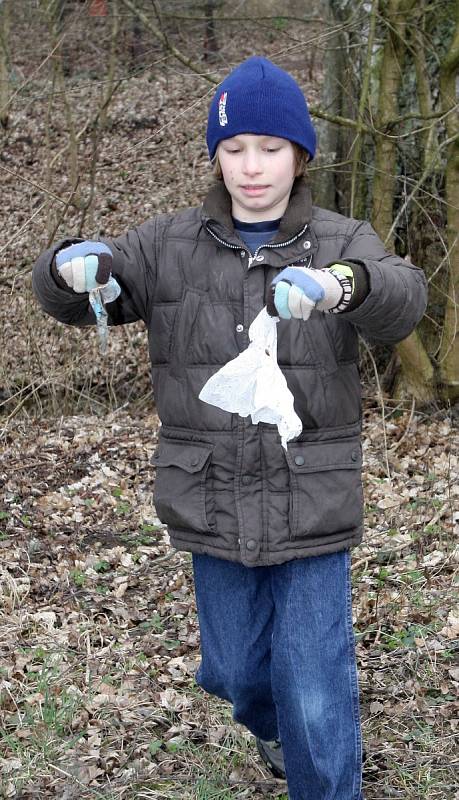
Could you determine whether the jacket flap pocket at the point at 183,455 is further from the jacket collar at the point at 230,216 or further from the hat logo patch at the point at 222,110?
the hat logo patch at the point at 222,110

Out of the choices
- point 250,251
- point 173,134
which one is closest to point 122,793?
point 250,251

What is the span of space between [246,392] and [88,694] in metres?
1.80

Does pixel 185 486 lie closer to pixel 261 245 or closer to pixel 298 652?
pixel 298 652

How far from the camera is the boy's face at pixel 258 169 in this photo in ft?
8.72

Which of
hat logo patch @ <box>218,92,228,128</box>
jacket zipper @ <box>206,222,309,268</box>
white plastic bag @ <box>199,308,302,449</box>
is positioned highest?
hat logo patch @ <box>218,92,228,128</box>

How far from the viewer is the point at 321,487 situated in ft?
8.58

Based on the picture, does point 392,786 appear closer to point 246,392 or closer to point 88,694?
point 88,694

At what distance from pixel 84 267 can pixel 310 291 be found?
1.93ft

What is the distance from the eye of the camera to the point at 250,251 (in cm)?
270

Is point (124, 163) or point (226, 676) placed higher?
point (124, 163)

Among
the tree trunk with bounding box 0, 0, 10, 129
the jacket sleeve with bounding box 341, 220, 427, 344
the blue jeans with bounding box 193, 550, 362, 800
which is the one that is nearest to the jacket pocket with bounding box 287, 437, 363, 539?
the blue jeans with bounding box 193, 550, 362, 800

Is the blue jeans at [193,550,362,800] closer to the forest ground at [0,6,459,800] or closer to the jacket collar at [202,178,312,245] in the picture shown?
the forest ground at [0,6,459,800]

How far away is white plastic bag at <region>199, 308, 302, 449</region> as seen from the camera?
2.49m

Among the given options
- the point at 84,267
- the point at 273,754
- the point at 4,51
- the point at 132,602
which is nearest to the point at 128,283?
the point at 84,267
